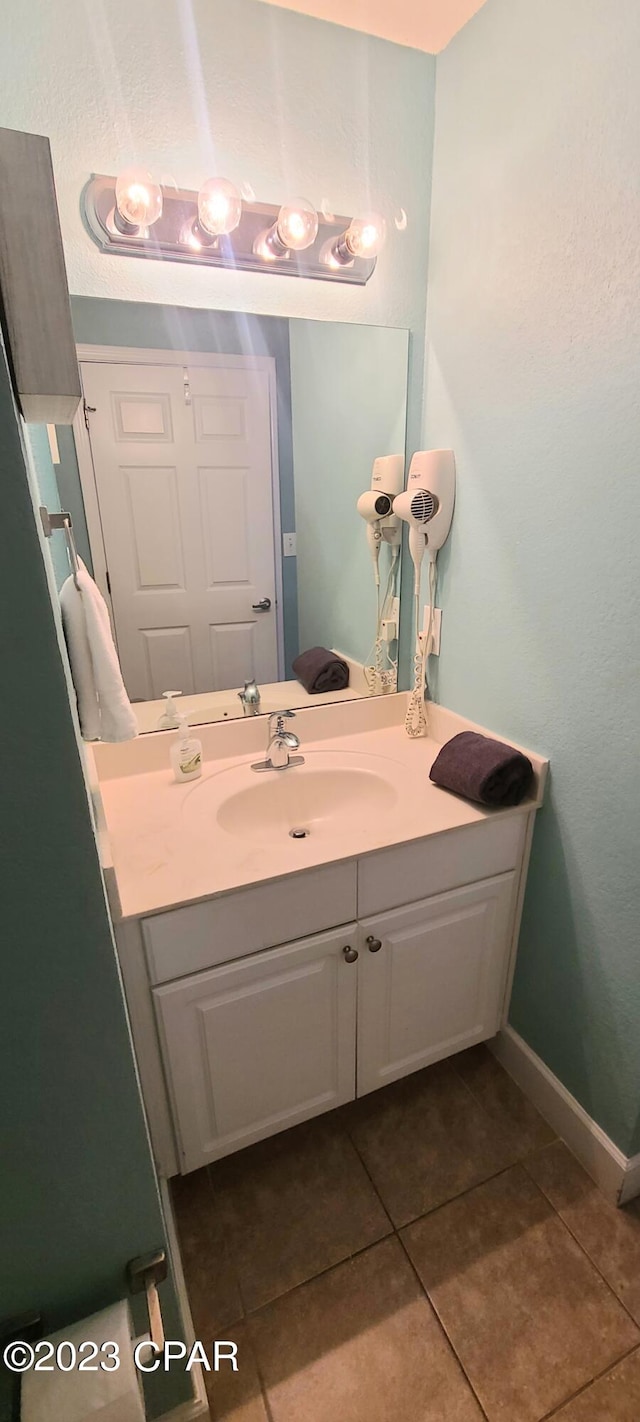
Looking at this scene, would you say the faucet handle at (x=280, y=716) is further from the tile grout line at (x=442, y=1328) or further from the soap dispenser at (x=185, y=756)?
the tile grout line at (x=442, y=1328)

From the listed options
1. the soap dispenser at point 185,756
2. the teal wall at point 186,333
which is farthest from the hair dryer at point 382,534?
the soap dispenser at point 185,756

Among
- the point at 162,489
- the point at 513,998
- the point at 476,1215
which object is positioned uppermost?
the point at 162,489

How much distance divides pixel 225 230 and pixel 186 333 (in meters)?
0.19

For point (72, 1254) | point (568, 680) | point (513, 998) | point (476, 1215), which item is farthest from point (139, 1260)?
point (568, 680)

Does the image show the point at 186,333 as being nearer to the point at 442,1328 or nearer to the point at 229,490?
the point at 229,490

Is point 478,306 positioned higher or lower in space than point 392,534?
higher

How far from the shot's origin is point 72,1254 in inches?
29.4

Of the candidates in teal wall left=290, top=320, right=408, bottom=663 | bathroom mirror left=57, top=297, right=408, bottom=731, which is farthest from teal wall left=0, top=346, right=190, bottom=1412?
teal wall left=290, top=320, right=408, bottom=663

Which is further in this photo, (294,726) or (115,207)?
(294,726)

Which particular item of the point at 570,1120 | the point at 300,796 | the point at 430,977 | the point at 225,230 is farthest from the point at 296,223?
the point at 570,1120

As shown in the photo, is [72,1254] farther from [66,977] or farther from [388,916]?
[388,916]

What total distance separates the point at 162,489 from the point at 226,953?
961 millimetres

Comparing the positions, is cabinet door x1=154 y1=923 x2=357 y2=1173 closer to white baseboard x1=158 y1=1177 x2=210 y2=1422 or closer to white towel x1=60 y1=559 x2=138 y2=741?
white baseboard x1=158 y1=1177 x2=210 y2=1422

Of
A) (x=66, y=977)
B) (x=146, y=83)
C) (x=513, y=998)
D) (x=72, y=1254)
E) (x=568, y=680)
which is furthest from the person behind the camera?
(x=513, y=998)
